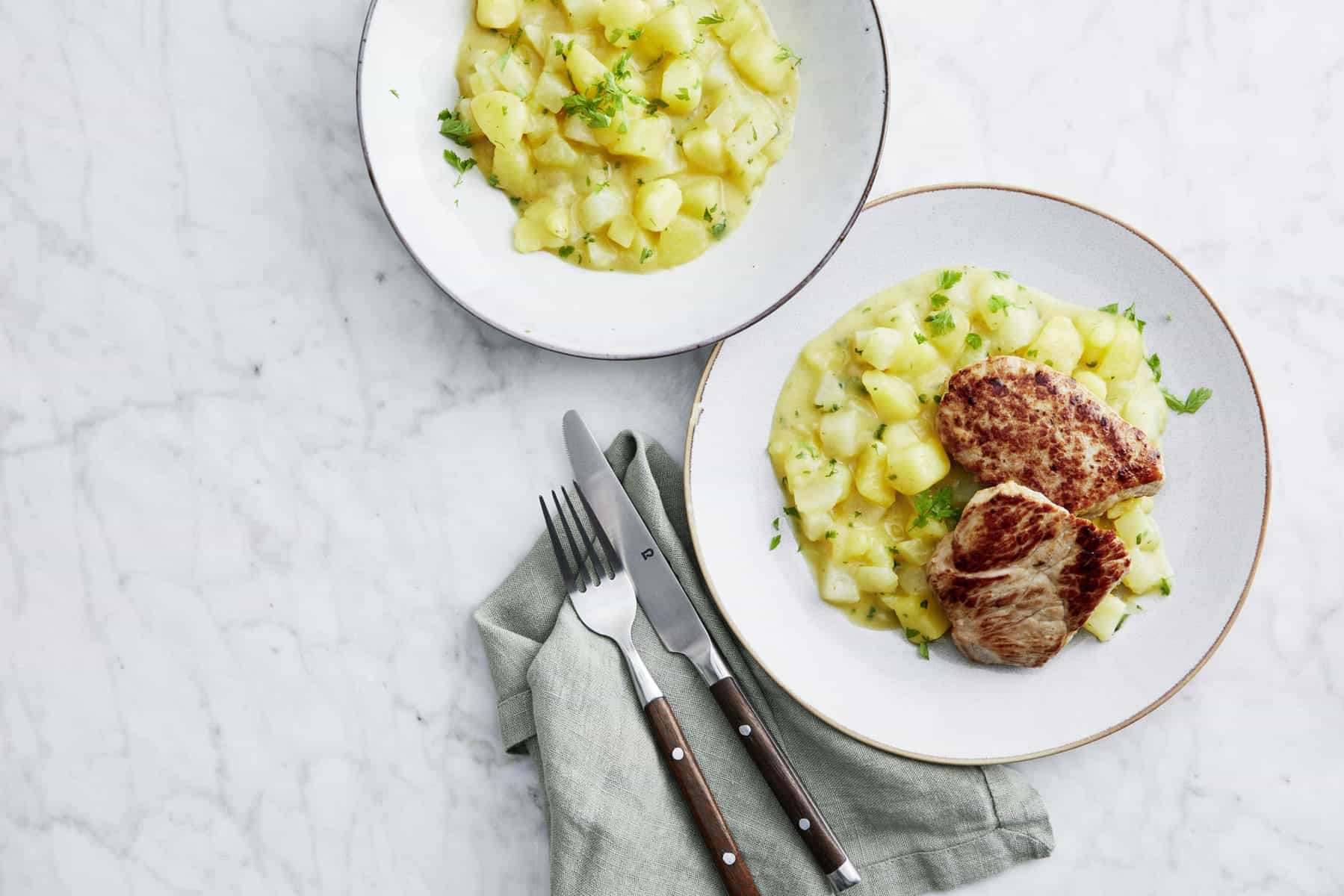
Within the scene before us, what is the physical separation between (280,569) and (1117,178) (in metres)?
3.22

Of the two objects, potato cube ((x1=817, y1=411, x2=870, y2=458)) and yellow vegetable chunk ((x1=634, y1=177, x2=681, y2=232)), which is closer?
yellow vegetable chunk ((x1=634, y1=177, x2=681, y2=232))

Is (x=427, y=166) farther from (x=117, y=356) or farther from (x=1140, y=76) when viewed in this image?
(x=1140, y=76)

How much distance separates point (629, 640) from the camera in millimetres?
3023

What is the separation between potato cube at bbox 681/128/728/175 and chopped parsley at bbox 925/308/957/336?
0.85m

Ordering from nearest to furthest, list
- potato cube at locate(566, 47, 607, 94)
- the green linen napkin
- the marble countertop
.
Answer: potato cube at locate(566, 47, 607, 94), the green linen napkin, the marble countertop

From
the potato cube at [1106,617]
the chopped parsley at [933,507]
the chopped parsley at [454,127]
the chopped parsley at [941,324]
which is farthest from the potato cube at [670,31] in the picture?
the potato cube at [1106,617]

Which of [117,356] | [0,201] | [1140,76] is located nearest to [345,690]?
[117,356]

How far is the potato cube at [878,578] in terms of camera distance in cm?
295

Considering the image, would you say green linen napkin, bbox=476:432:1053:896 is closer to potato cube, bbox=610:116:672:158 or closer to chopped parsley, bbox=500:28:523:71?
potato cube, bbox=610:116:672:158

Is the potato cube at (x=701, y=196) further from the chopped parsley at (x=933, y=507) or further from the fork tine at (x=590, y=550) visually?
the chopped parsley at (x=933, y=507)

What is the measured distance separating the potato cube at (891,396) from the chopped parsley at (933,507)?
263mm

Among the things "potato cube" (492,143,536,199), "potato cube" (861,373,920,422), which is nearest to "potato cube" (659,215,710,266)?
"potato cube" (492,143,536,199)

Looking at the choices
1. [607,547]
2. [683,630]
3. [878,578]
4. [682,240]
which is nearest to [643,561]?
[607,547]

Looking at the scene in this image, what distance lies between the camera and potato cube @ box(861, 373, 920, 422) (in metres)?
2.90
